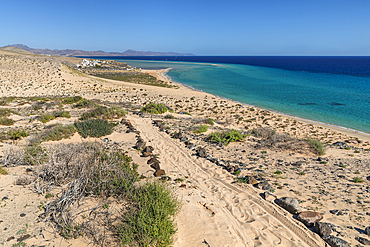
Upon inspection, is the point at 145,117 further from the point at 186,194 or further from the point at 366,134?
the point at 366,134

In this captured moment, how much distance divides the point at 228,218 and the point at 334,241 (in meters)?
2.29

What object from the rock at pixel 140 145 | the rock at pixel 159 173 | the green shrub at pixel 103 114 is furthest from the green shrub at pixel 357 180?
the green shrub at pixel 103 114

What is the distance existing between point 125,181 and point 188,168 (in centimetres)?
326

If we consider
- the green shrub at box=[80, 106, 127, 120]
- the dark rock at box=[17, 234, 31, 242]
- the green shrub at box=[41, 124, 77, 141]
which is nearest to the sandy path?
the dark rock at box=[17, 234, 31, 242]

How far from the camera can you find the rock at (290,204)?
5593 mm

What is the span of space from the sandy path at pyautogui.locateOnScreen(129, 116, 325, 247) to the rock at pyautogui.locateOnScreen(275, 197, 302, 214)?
20cm

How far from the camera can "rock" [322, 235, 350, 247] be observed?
4409 millimetres

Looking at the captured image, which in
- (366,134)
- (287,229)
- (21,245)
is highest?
(21,245)

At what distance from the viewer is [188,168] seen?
8.24m

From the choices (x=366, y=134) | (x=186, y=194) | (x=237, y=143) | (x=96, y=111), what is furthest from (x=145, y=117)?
(x=366, y=134)

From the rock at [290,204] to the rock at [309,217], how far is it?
0.22m

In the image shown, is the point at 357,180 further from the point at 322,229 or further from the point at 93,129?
the point at 93,129

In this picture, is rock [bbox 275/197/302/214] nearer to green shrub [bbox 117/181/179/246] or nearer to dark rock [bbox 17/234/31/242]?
green shrub [bbox 117/181/179/246]

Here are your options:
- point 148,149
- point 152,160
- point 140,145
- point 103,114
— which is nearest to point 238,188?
point 152,160
